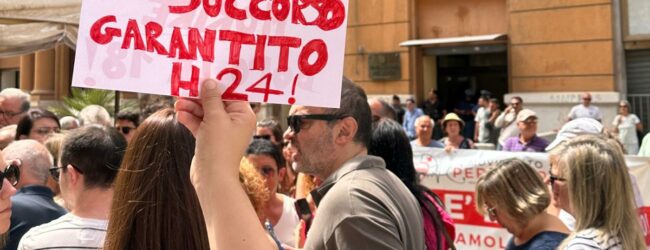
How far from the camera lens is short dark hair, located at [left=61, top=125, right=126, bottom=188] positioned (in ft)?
9.55

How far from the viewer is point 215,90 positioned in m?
1.72

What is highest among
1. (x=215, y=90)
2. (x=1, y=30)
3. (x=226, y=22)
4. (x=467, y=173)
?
(x=1, y=30)

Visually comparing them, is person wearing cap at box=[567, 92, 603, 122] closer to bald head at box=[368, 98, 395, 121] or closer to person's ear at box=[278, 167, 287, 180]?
bald head at box=[368, 98, 395, 121]

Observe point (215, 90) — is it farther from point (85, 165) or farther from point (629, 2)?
point (629, 2)

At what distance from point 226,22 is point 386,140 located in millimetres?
2239

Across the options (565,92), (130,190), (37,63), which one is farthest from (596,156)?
(37,63)

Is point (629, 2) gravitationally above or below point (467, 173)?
above

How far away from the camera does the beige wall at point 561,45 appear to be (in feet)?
45.6

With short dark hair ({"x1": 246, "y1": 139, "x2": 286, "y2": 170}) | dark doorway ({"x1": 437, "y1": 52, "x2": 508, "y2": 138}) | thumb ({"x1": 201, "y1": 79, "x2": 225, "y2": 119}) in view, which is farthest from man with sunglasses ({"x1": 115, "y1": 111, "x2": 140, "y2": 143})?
dark doorway ({"x1": 437, "y1": 52, "x2": 508, "y2": 138})

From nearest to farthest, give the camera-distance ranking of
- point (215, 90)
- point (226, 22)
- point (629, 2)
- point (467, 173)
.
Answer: point (215, 90) → point (226, 22) → point (467, 173) → point (629, 2)

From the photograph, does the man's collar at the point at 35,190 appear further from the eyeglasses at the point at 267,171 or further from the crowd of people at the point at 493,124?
the crowd of people at the point at 493,124

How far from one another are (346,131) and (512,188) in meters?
1.34

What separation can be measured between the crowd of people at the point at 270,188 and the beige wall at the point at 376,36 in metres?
11.4

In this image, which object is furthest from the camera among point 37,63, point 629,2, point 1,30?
point 37,63
